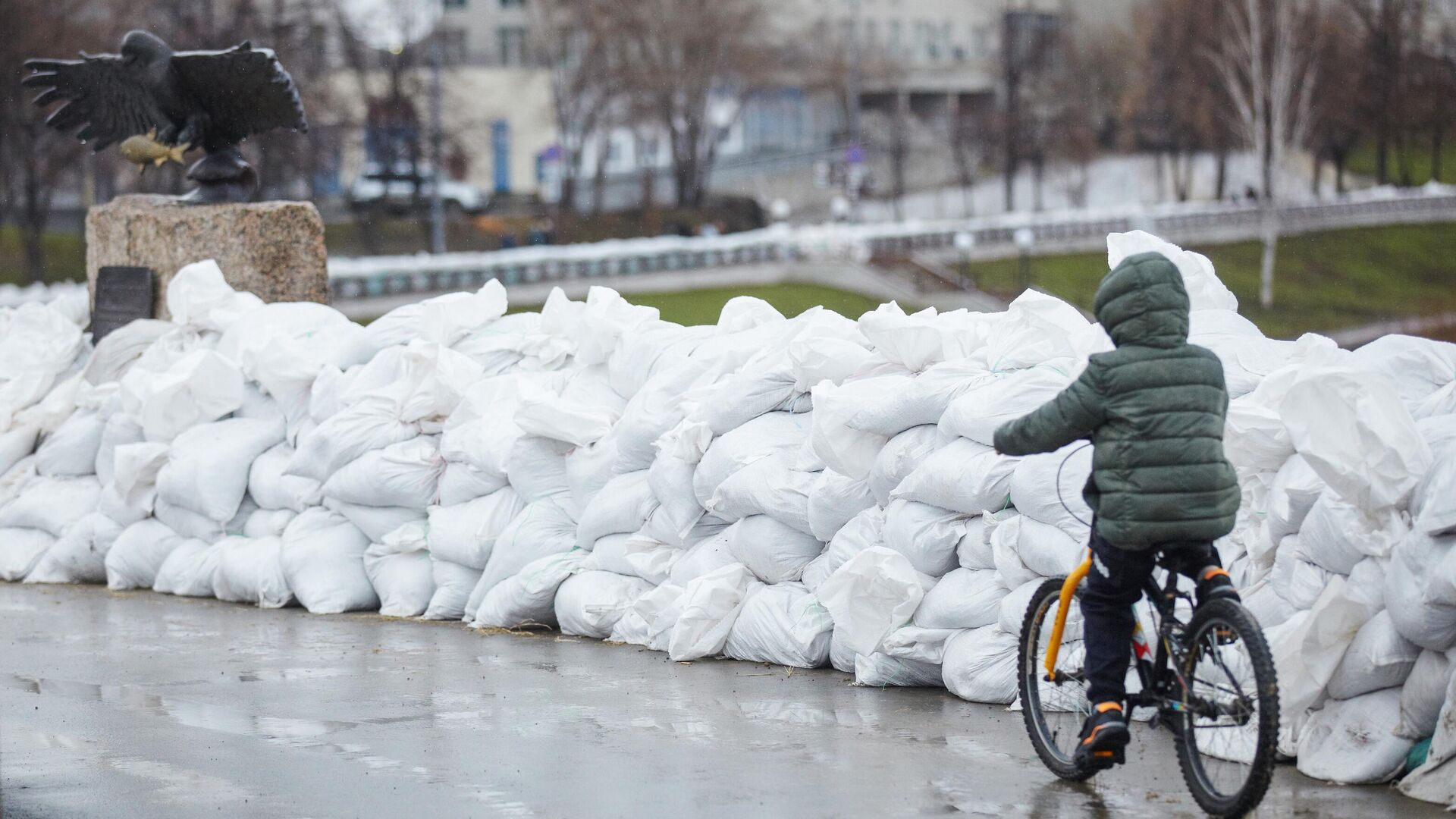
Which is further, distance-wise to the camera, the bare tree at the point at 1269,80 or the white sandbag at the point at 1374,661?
the bare tree at the point at 1269,80

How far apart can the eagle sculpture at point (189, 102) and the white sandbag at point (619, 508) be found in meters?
4.58

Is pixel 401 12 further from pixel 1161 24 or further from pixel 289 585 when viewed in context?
pixel 289 585

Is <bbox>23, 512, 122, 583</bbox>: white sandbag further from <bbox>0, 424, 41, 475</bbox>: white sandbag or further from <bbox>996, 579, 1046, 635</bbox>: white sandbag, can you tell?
<bbox>996, 579, 1046, 635</bbox>: white sandbag

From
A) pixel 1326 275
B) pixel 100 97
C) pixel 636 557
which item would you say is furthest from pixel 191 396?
pixel 1326 275

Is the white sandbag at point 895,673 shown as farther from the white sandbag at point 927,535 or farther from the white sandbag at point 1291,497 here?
the white sandbag at point 1291,497

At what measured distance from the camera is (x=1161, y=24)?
49562mm

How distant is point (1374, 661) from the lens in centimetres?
436

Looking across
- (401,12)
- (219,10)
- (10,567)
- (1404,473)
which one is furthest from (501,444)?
(401,12)

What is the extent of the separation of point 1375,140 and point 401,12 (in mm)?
27308

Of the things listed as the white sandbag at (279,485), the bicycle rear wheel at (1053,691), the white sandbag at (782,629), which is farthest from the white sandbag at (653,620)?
the white sandbag at (279,485)

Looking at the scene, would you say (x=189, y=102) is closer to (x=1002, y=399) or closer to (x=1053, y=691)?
(x=1002, y=399)

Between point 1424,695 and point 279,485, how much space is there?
16.6 feet

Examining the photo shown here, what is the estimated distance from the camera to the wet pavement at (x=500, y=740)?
4375 millimetres

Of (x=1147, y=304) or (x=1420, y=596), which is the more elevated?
(x=1147, y=304)
